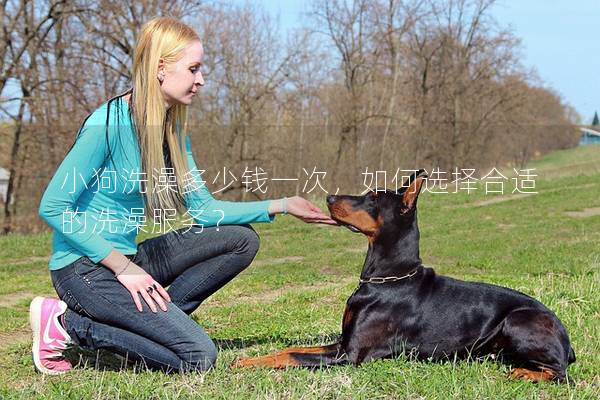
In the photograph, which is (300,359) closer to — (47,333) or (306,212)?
(306,212)

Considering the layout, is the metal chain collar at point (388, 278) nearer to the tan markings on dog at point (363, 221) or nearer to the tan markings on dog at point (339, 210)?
the tan markings on dog at point (363, 221)

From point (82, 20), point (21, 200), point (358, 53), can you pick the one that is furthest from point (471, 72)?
point (21, 200)

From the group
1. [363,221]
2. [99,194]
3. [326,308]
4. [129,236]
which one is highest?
[99,194]

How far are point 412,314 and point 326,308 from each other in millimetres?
1957

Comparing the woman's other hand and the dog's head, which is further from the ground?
the dog's head

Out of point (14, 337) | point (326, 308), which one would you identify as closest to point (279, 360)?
point (326, 308)

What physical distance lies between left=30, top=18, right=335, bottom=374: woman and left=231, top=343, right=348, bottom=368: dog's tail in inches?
10.6

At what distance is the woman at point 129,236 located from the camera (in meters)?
3.65

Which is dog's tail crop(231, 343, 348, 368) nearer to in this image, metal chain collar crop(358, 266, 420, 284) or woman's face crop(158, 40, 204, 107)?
metal chain collar crop(358, 266, 420, 284)

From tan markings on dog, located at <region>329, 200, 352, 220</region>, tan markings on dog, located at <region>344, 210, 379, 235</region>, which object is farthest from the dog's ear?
tan markings on dog, located at <region>329, 200, 352, 220</region>

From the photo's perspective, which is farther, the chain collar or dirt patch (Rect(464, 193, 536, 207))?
dirt patch (Rect(464, 193, 536, 207))

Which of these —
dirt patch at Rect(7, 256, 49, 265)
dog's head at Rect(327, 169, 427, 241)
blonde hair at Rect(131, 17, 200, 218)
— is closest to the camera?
blonde hair at Rect(131, 17, 200, 218)

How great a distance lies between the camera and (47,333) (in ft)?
12.4

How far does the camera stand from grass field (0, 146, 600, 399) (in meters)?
3.22
